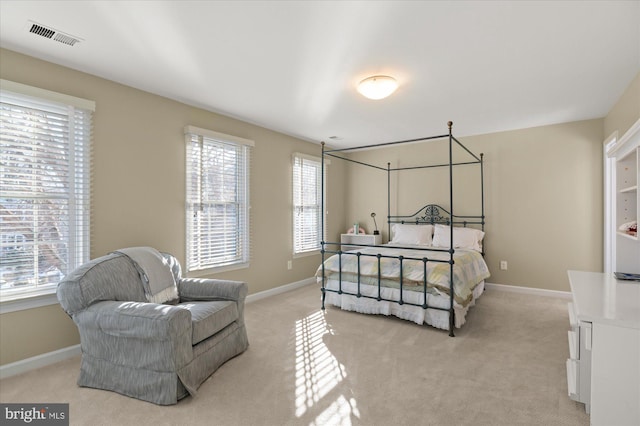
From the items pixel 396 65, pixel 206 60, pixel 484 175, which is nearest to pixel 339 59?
pixel 396 65

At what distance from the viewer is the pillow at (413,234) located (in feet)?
16.5

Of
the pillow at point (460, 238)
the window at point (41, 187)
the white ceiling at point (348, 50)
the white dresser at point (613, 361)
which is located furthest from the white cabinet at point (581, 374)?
the window at point (41, 187)

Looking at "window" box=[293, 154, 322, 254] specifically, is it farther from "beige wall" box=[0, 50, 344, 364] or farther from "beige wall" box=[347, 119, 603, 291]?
"beige wall" box=[347, 119, 603, 291]

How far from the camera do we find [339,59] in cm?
258

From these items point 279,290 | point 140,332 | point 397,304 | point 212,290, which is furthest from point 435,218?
point 140,332

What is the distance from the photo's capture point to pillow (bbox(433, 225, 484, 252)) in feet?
15.3

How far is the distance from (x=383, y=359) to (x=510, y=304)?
244 cm

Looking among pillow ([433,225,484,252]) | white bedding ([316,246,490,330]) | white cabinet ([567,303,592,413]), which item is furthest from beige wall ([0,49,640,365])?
white cabinet ([567,303,592,413])

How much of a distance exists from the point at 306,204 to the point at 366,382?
11.3 ft

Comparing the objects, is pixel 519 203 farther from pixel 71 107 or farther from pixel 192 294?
pixel 71 107

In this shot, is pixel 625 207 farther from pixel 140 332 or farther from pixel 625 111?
pixel 140 332

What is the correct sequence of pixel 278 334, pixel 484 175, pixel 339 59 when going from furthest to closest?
pixel 484 175 → pixel 278 334 → pixel 339 59

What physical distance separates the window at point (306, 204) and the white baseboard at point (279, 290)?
49 centimetres

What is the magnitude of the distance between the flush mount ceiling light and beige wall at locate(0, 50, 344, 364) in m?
1.93
